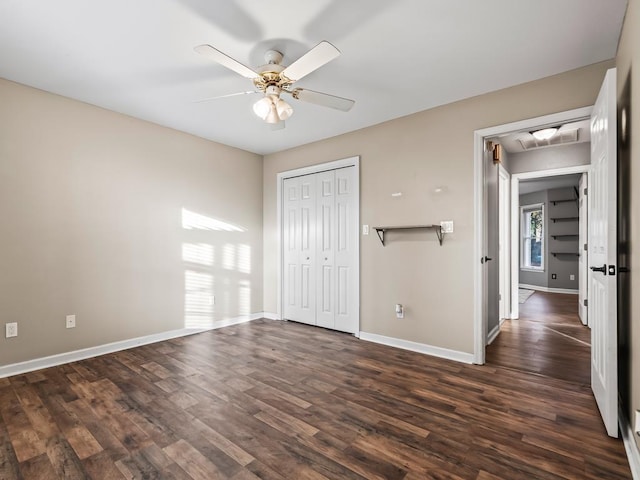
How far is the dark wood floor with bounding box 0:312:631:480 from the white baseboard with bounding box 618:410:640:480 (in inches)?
1.7

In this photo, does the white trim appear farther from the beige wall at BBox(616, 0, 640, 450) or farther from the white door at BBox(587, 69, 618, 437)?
the beige wall at BBox(616, 0, 640, 450)

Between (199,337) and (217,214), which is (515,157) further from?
(199,337)

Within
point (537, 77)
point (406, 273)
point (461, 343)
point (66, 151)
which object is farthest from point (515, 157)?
point (66, 151)

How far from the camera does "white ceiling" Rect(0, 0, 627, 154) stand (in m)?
1.97

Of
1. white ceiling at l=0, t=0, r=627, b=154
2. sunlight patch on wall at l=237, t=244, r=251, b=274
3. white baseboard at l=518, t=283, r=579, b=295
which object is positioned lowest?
white baseboard at l=518, t=283, r=579, b=295

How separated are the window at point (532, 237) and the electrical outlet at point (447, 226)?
669 centimetres

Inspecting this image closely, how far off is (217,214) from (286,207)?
1003mm

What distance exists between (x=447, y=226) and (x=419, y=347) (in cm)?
130

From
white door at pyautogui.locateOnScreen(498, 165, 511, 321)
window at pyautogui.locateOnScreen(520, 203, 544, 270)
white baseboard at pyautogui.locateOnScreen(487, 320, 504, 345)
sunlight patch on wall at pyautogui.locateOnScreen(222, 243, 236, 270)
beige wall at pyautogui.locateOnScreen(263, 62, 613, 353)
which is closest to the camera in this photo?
beige wall at pyautogui.locateOnScreen(263, 62, 613, 353)

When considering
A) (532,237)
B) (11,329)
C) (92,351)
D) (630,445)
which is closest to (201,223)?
(92,351)

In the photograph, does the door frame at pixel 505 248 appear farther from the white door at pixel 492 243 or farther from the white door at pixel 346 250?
the white door at pixel 346 250

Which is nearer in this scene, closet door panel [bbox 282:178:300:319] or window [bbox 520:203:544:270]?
closet door panel [bbox 282:178:300:319]

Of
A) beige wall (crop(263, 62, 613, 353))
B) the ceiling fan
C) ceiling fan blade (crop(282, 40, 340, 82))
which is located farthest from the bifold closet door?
ceiling fan blade (crop(282, 40, 340, 82))

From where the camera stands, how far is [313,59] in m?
1.98
